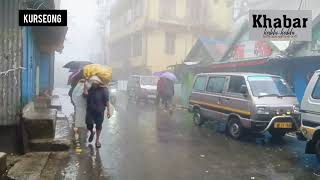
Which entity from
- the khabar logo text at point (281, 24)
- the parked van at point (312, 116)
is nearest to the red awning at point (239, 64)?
the khabar logo text at point (281, 24)

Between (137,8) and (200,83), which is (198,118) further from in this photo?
(137,8)

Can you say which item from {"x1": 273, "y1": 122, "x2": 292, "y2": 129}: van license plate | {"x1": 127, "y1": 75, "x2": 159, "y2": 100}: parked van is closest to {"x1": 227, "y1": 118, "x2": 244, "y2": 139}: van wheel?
{"x1": 273, "y1": 122, "x2": 292, "y2": 129}: van license plate

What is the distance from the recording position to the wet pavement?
7.11 m

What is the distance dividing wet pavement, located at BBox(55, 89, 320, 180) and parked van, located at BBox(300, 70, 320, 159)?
42 cm

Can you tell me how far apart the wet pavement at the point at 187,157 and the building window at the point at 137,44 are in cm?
2787

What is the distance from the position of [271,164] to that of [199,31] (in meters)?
33.4

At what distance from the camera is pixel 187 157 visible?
336 inches

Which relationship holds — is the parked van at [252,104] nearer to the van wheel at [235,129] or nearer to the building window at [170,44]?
the van wheel at [235,129]

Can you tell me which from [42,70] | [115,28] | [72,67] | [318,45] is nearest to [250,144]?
[318,45]

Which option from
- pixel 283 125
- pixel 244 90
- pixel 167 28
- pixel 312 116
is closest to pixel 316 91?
pixel 312 116

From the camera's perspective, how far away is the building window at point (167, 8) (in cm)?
3831

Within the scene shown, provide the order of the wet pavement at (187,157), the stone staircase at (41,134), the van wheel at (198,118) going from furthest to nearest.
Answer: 1. the van wheel at (198,118)
2. the stone staircase at (41,134)
3. the wet pavement at (187,157)

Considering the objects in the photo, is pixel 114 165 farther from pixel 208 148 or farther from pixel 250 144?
pixel 250 144

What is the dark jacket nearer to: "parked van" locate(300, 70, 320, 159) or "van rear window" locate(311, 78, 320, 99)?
"parked van" locate(300, 70, 320, 159)
